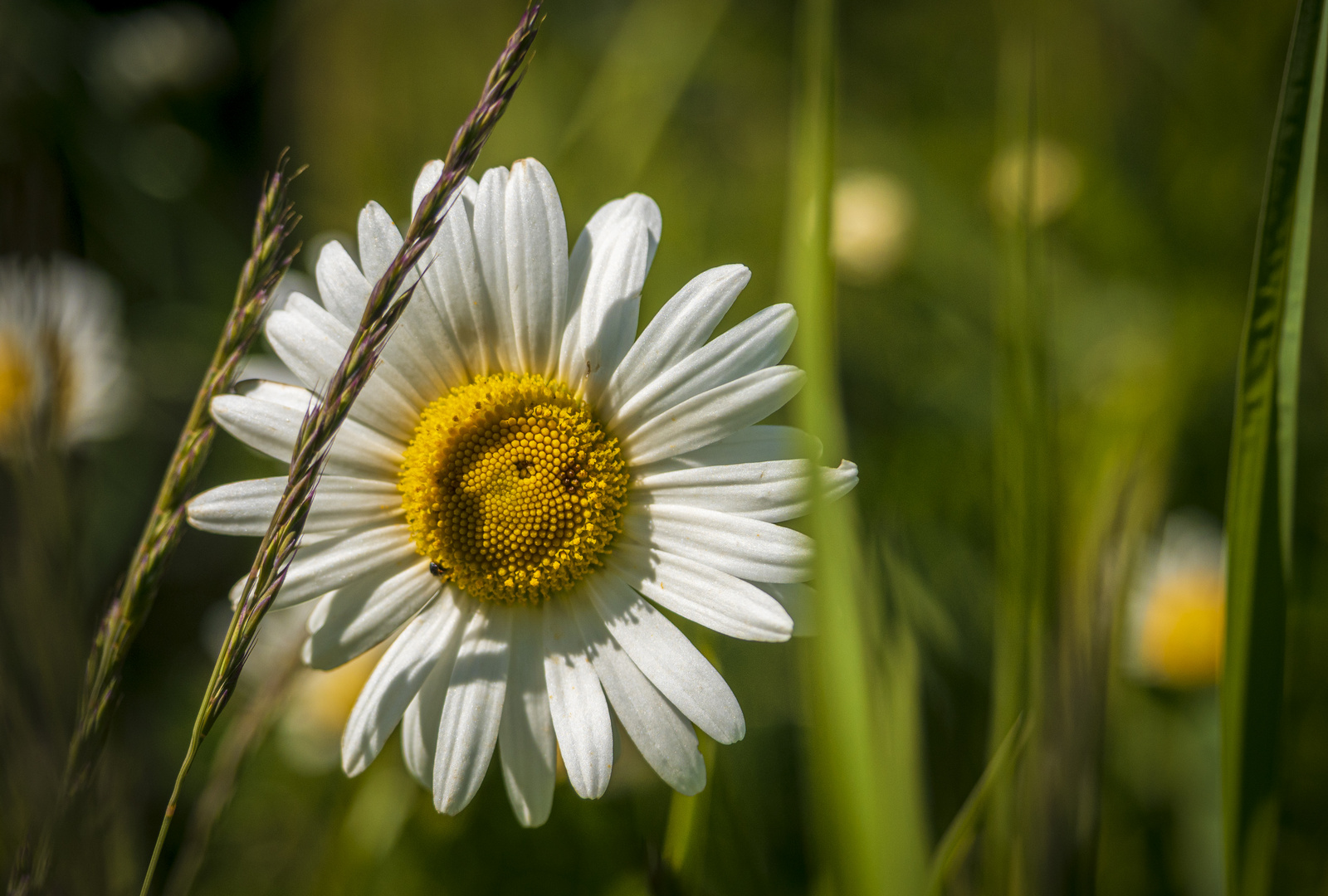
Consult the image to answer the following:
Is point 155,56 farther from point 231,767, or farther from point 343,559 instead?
point 231,767

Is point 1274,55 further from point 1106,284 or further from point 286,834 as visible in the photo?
point 286,834

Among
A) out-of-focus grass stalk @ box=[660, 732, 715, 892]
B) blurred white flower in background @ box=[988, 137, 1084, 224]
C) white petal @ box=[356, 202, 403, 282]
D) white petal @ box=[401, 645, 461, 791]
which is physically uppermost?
blurred white flower in background @ box=[988, 137, 1084, 224]

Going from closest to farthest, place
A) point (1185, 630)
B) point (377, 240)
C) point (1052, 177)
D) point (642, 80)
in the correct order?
point (377, 240) → point (1185, 630) → point (1052, 177) → point (642, 80)

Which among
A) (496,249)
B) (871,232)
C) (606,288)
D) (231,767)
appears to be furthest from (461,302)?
(871,232)

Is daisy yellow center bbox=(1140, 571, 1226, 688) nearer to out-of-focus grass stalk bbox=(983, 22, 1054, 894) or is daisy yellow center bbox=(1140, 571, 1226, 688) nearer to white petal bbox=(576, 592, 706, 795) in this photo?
out-of-focus grass stalk bbox=(983, 22, 1054, 894)

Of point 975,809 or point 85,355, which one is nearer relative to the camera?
point 975,809

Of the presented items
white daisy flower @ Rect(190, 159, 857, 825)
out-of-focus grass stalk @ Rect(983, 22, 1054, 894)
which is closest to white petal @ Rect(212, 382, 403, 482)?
white daisy flower @ Rect(190, 159, 857, 825)
